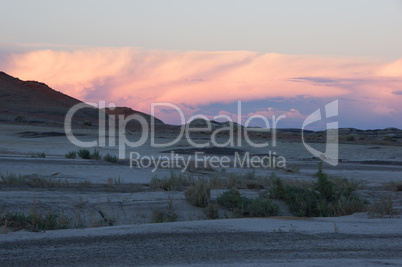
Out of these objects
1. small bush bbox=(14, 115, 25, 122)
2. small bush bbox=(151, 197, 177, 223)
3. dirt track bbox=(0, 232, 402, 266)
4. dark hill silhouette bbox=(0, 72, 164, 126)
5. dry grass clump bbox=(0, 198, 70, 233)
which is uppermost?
dark hill silhouette bbox=(0, 72, 164, 126)

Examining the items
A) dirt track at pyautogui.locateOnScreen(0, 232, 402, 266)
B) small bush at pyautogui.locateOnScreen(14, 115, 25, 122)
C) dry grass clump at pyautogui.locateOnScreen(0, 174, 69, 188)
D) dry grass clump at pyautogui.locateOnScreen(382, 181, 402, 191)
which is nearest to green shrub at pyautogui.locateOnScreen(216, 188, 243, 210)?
dirt track at pyautogui.locateOnScreen(0, 232, 402, 266)

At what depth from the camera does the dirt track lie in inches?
266

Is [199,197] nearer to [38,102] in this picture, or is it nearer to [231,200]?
[231,200]

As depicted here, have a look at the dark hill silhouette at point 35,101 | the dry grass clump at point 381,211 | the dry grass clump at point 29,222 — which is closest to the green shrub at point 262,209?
the dry grass clump at point 381,211

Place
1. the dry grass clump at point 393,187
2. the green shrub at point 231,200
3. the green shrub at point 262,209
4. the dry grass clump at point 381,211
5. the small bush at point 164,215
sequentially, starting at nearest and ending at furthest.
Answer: the dry grass clump at point 381,211 → the small bush at point 164,215 → the green shrub at point 262,209 → the green shrub at point 231,200 → the dry grass clump at point 393,187

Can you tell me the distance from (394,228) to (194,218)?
438 centimetres

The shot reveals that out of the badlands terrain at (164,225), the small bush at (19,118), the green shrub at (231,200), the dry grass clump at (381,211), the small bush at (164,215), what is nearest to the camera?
the badlands terrain at (164,225)

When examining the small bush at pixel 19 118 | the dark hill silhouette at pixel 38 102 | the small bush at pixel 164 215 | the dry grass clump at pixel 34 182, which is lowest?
the small bush at pixel 164 215

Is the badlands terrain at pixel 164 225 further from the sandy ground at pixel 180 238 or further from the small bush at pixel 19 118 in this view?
the small bush at pixel 19 118

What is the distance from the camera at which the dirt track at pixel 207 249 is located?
6.76 m

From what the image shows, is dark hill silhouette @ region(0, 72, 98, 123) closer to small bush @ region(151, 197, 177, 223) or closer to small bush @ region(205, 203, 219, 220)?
small bush @ region(151, 197, 177, 223)

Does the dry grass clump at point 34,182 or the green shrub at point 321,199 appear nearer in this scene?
the green shrub at point 321,199

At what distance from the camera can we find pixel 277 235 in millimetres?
8320

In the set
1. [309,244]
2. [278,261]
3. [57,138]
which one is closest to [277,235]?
[309,244]
